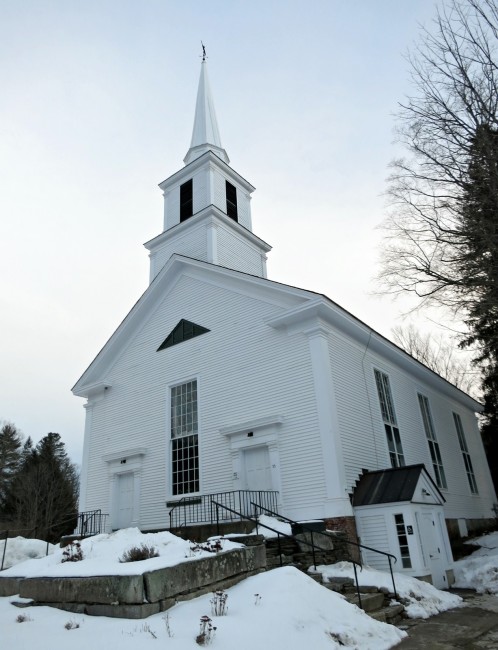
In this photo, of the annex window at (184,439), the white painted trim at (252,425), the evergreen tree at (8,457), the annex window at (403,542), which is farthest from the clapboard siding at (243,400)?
the evergreen tree at (8,457)

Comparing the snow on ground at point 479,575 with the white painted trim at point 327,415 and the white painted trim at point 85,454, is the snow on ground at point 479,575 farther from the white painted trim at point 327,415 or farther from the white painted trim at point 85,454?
the white painted trim at point 85,454

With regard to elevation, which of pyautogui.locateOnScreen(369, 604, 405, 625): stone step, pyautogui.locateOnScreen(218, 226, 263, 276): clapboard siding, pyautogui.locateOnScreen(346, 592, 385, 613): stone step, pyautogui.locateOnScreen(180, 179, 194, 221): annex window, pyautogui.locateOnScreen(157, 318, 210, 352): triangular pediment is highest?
pyautogui.locateOnScreen(180, 179, 194, 221): annex window

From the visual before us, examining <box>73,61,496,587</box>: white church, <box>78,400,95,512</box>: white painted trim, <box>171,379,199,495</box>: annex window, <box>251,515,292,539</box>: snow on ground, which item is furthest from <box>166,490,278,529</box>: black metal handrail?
<box>78,400,95,512</box>: white painted trim

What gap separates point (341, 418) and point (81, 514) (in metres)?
9.90

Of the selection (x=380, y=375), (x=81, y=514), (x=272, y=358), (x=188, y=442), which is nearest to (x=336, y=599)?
(x=272, y=358)

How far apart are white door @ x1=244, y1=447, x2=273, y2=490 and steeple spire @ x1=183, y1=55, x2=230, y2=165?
46.4ft

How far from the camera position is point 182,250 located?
771 inches

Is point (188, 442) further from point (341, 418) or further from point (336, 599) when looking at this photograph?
point (336, 599)

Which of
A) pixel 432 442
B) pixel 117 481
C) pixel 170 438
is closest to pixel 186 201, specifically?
pixel 170 438

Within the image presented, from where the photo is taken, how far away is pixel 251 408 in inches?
560

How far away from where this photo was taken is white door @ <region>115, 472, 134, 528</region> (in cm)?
1648

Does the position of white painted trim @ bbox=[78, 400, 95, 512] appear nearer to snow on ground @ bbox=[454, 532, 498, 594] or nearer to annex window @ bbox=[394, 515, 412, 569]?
annex window @ bbox=[394, 515, 412, 569]

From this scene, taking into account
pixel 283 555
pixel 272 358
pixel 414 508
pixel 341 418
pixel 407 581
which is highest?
pixel 272 358

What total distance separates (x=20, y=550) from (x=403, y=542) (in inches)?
384
